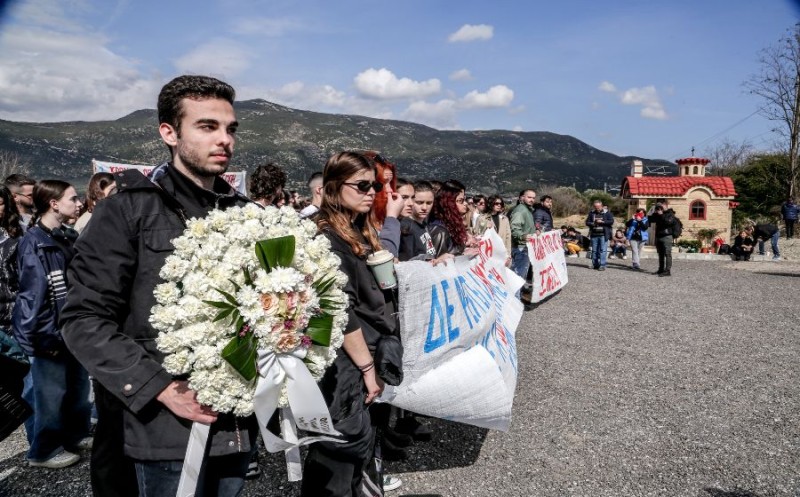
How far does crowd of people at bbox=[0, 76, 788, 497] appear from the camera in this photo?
67.7 inches

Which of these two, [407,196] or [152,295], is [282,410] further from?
[407,196]

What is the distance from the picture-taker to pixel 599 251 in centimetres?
1661

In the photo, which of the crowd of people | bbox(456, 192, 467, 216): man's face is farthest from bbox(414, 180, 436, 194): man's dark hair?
bbox(456, 192, 467, 216): man's face

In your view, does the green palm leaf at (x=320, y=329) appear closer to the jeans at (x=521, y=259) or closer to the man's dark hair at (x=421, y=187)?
the man's dark hair at (x=421, y=187)

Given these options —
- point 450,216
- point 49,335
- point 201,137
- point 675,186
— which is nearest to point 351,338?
point 201,137

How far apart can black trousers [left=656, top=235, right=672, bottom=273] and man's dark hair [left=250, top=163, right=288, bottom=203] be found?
1265 cm

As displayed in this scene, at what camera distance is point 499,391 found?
3.71 meters

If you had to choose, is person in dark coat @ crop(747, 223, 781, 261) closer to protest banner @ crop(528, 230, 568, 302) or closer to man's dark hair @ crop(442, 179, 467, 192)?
protest banner @ crop(528, 230, 568, 302)

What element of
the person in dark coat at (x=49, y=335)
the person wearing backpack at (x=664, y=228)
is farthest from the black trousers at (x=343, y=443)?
the person wearing backpack at (x=664, y=228)

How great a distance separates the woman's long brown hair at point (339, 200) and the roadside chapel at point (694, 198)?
1222 inches

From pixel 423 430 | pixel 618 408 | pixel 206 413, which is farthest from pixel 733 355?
pixel 206 413

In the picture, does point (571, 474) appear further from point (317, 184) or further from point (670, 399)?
point (317, 184)

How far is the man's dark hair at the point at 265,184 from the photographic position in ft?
16.9

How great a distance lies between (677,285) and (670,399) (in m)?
9.02
